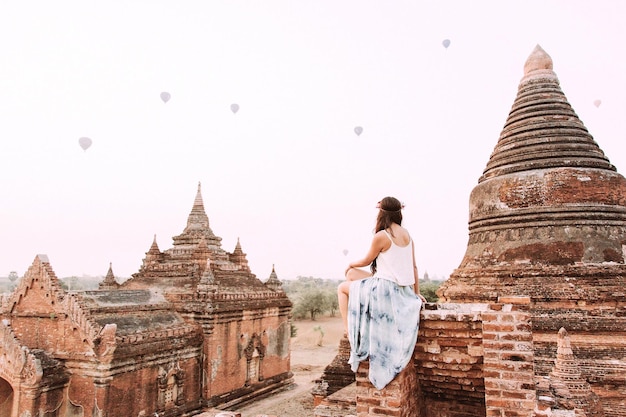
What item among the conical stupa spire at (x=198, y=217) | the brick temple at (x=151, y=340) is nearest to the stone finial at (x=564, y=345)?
the brick temple at (x=151, y=340)

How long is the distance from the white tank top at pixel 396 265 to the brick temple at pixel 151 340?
1222 cm

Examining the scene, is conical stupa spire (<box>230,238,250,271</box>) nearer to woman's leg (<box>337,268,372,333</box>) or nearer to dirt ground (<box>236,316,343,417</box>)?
dirt ground (<box>236,316,343,417</box>)

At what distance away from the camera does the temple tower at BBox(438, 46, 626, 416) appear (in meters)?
11.7

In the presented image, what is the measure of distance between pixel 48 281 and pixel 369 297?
14126mm

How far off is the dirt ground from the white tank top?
10.8ft

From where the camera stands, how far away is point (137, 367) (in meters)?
15.8

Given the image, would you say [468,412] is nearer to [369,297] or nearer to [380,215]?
[369,297]

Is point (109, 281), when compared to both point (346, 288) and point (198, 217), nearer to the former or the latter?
point (198, 217)

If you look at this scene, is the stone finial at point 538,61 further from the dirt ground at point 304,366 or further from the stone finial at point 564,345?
the dirt ground at point 304,366

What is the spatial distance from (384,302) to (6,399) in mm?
15878

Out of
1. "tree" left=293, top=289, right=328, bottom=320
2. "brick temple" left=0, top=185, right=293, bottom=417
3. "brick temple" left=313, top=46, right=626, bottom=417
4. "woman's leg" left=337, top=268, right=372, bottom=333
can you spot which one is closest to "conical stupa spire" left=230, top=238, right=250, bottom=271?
"brick temple" left=0, top=185, right=293, bottom=417

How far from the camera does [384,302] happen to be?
480cm

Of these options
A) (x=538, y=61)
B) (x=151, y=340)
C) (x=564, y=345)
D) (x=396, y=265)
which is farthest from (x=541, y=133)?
(x=151, y=340)


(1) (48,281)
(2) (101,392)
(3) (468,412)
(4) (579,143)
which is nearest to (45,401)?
(2) (101,392)
